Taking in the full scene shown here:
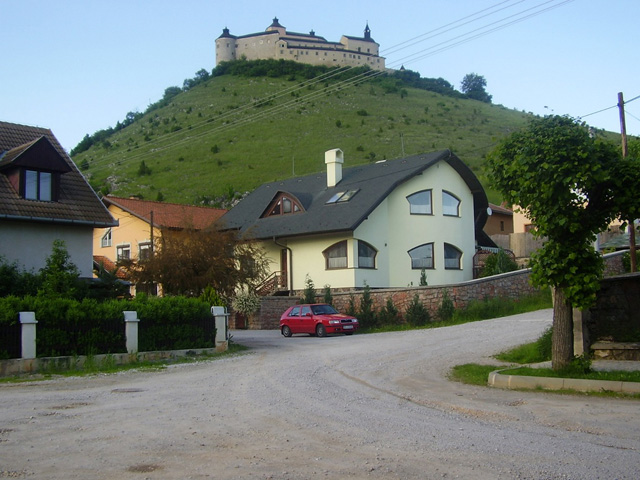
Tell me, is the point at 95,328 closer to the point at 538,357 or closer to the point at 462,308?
the point at 538,357

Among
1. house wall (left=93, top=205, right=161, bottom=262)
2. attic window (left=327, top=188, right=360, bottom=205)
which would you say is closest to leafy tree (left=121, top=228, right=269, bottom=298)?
attic window (left=327, top=188, right=360, bottom=205)

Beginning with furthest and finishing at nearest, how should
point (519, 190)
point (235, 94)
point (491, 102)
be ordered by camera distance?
point (491, 102), point (235, 94), point (519, 190)

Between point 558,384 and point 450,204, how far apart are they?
91.1 ft

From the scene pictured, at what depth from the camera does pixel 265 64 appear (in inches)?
6029

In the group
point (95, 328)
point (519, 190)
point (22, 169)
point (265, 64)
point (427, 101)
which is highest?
point (265, 64)

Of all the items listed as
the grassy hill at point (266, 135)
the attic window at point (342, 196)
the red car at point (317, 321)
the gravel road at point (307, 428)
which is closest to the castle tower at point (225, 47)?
the grassy hill at point (266, 135)

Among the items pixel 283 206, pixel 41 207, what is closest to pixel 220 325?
pixel 41 207

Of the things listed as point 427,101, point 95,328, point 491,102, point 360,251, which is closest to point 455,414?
point 95,328

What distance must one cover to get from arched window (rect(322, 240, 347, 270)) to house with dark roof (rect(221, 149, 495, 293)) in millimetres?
52

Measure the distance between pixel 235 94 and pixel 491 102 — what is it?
5659 cm

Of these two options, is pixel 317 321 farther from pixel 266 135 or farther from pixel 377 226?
pixel 266 135

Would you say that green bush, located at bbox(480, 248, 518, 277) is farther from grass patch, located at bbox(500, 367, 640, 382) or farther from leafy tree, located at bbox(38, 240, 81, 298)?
grass patch, located at bbox(500, 367, 640, 382)

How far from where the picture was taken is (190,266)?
26.7 m

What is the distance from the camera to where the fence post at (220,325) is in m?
22.4
